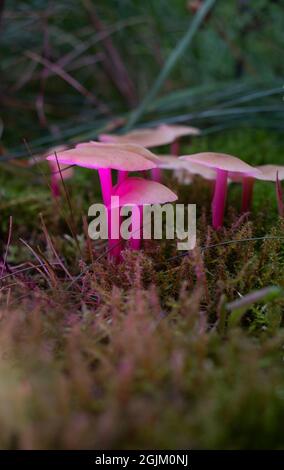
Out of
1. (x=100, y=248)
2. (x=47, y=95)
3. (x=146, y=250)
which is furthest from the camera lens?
(x=47, y=95)

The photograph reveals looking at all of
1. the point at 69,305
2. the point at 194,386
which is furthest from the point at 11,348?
the point at 194,386

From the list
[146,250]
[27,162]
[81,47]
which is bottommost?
[146,250]

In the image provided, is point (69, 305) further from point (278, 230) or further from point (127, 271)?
point (278, 230)

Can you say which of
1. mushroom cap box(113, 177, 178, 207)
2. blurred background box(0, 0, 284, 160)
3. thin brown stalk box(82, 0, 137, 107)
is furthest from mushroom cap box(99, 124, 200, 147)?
thin brown stalk box(82, 0, 137, 107)

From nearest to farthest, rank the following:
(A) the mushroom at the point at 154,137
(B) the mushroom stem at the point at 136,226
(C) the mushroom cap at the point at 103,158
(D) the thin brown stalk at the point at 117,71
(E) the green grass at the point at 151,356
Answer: (E) the green grass at the point at 151,356
(C) the mushroom cap at the point at 103,158
(B) the mushroom stem at the point at 136,226
(A) the mushroom at the point at 154,137
(D) the thin brown stalk at the point at 117,71

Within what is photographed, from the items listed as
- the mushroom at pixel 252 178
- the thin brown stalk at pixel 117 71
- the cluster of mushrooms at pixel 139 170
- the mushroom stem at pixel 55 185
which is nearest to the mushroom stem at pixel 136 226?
the cluster of mushrooms at pixel 139 170

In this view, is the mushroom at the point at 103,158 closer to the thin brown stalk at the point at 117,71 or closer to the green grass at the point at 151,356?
the green grass at the point at 151,356
